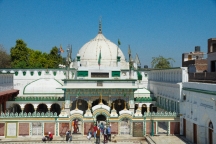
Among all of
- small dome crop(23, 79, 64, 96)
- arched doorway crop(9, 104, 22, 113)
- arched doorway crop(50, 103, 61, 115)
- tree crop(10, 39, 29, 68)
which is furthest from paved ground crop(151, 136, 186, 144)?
tree crop(10, 39, 29, 68)

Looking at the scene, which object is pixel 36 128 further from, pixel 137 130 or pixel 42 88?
pixel 42 88

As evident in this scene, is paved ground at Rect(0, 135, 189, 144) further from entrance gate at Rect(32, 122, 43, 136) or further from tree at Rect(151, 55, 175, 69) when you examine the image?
tree at Rect(151, 55, 175, 69)

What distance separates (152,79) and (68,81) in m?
12.3

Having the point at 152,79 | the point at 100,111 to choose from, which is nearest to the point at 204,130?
the point at 100,111

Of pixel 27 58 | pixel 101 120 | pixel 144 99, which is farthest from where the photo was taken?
pixel 27 58

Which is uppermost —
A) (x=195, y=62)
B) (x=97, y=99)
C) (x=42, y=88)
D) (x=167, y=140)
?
(x=195, y=62)

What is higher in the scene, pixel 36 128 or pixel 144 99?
pixel 144 99

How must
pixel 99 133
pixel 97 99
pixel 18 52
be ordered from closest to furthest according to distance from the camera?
pixel 99 133 → pixel 97 99 → pixel 18 52

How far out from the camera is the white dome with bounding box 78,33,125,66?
125 feet

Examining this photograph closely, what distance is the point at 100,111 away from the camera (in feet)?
→ 73.0

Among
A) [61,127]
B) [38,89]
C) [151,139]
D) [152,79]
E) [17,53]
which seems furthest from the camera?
[17,53]

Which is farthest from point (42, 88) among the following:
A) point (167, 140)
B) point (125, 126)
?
point (167, 140)

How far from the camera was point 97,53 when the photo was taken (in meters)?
38.3

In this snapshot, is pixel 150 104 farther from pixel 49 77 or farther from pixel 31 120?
pixel 31 120
